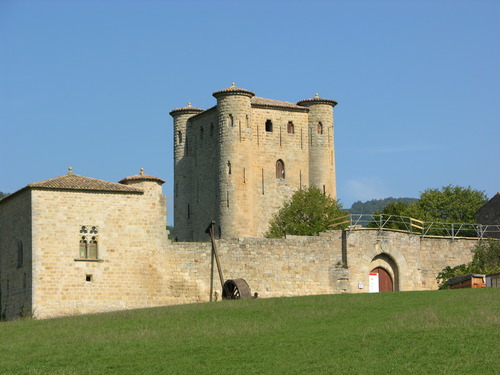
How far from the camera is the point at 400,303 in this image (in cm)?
3631

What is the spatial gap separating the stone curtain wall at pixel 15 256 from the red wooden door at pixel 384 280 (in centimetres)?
1684

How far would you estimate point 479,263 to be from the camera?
5334 centimetres

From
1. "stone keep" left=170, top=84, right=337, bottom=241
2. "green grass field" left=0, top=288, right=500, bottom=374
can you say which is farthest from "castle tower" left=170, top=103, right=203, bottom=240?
"green grass field" left=0, top=288, right=500, bottom=374

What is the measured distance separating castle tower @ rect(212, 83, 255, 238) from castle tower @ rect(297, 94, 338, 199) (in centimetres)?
574

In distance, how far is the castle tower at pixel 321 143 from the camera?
71188mm

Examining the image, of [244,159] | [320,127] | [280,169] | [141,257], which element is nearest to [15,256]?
[141,257]

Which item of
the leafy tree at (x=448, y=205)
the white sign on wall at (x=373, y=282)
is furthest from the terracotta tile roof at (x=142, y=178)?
the leafy tree at (x=448, y=205)

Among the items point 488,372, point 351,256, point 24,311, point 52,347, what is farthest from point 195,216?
point 488,372

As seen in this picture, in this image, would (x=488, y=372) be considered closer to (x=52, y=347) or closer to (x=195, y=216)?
(x=52, y=347)

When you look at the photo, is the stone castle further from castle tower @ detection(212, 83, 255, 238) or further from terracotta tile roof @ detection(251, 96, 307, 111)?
terracotta tile roof @ detection(251, 96, 307, 111)

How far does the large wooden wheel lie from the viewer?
45.2 m

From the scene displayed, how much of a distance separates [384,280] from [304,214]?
13.8 metres

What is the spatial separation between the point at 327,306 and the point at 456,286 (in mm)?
11953

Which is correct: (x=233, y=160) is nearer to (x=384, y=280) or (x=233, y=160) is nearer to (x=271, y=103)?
(x=271, y=103)
